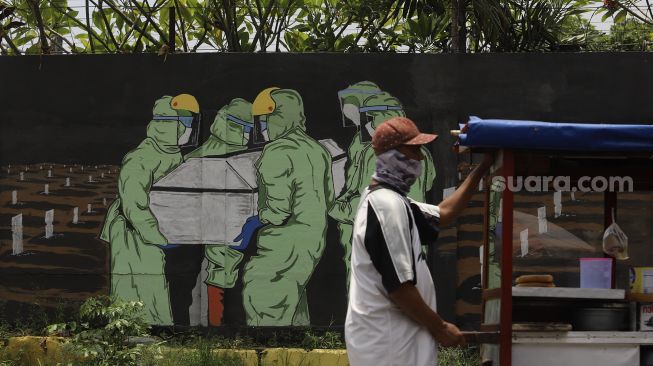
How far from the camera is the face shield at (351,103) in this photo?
897 centimetres

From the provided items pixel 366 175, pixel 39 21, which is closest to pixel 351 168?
pixel 366 175

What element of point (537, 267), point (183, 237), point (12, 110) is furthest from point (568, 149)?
point (12, 110)

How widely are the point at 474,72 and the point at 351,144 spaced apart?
1314mm

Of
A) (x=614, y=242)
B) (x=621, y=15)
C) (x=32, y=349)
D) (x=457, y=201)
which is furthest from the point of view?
(x=621, y=15)

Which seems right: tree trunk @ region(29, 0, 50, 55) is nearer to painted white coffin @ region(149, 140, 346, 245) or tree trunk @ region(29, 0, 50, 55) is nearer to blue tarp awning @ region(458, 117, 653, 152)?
painted white coffin @ region(149, 140, 346, 245)

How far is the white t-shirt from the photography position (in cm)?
396

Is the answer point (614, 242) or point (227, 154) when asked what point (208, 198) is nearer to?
point (227, 154)

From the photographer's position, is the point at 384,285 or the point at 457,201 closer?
the point at 384,285

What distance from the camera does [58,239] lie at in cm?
921

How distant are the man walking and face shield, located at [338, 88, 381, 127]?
188 inches

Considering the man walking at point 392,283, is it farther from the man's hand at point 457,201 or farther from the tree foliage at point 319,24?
the tree foliage at point 319,24

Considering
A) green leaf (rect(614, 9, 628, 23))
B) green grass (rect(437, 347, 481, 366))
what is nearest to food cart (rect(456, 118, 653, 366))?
green grass (rect(437, 347, 481, 366))

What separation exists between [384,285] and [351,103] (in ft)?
17.0

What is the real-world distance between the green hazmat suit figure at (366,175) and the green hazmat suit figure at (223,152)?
0.99 m
